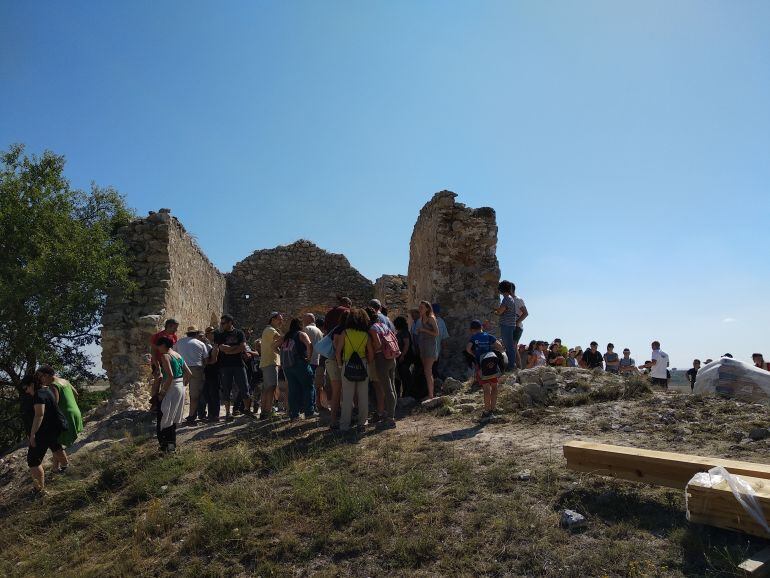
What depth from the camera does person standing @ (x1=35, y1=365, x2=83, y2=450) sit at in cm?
707

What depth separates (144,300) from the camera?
10664 millimetres

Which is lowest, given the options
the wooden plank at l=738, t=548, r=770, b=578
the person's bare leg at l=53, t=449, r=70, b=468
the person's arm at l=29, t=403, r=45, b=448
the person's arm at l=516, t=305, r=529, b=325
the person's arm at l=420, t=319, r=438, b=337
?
the wooden plank at l=738, t=548, r=770, b=578

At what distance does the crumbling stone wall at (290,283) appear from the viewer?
61.0 feet

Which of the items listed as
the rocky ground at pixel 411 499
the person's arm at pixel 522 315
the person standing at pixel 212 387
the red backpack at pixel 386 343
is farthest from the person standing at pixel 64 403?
the person's arm at pixel 522 315

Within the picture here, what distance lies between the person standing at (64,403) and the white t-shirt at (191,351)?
160cm

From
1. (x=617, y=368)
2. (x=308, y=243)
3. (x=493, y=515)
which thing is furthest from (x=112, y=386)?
(x=617, y=368)

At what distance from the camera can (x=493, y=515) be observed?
4180 mm

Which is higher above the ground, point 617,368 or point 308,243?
point 308,243

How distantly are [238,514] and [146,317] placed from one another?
6452 mm

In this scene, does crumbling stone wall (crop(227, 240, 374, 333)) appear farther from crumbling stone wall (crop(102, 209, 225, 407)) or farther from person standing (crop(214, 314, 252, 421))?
Answer: person standing (crop(214, 314, 252, 421))

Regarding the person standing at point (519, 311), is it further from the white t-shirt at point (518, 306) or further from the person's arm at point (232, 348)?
the person's arm at point (232, 348)

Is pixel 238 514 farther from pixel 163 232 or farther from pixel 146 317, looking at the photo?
pixel 163 232

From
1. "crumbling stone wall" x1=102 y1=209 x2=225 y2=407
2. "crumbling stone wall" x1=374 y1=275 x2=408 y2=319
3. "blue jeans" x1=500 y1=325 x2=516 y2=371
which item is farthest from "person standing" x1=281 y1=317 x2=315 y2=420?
"crumbling stone wall" x1=374 y1=275 x2=408 y2=319

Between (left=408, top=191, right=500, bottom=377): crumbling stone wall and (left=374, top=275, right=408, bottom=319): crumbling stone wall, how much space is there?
650 centimetres
